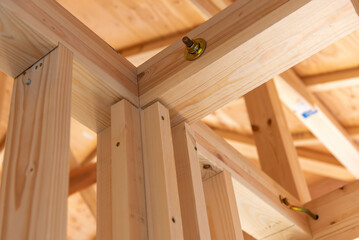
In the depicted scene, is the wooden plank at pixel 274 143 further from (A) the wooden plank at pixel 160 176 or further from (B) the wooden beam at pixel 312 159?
(B) the wooden beam at pixel 312 159

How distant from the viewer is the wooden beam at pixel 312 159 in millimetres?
4410

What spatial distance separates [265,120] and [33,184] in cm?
174

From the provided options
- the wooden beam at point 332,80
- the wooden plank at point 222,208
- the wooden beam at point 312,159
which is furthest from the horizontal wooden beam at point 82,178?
the wooden plank at point 222,208

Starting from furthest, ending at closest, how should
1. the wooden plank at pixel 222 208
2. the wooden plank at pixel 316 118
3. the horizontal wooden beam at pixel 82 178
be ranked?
1. the horizontal wooden beam at pixel 82 178
2. the wooden plank at pixel 316 118
3. the wooden plank at pixel 222 208

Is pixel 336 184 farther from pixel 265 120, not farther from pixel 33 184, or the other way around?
pixel 33 184

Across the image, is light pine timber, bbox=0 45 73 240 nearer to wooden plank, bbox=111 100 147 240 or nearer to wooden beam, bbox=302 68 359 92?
wooden plank, bbox=111 100 147 240

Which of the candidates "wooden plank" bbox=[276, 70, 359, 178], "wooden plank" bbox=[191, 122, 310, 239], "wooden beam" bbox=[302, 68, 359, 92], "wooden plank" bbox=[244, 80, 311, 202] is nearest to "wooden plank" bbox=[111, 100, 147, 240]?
"wooden plank" bbox=[191, 122, 310, 239]

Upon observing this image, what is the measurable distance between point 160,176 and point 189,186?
4.2 inches

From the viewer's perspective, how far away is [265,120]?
7.98 feet

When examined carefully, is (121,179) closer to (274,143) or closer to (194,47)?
(194,47)

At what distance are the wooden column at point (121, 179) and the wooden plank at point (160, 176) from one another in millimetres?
16

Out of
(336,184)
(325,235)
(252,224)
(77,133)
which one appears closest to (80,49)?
(252,224)

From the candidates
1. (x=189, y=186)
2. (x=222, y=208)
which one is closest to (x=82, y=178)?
(x=222, y=208)

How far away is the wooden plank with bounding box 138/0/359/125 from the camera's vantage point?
1.07 meters
